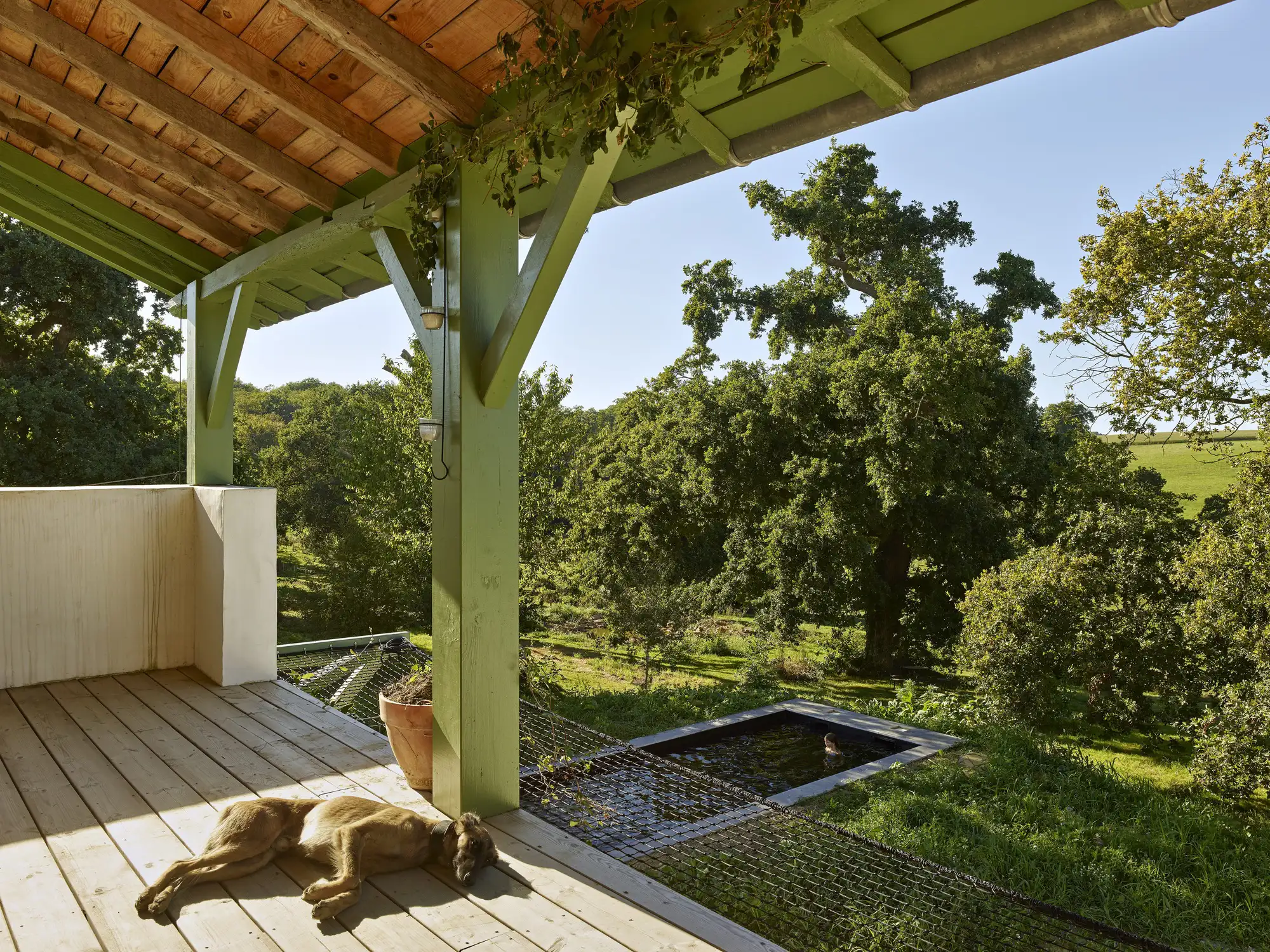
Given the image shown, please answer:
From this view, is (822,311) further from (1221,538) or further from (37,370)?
(37,370)

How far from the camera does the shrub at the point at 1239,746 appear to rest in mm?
6891

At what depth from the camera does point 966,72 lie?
6.82ft

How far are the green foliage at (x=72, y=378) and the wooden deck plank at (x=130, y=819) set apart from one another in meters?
10.7

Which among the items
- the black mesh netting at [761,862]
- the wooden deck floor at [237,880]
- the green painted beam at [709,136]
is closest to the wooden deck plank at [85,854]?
the wooden deck floor at [237,880]

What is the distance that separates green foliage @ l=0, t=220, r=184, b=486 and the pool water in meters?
10.2

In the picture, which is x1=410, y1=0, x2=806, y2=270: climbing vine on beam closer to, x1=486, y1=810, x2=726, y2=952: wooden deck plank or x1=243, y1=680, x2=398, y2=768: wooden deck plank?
x1=486, y1=810, x2=726, y2=952: wooden deck plank

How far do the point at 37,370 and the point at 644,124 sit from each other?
1597 cm

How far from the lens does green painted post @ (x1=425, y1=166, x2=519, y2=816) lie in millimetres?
2777

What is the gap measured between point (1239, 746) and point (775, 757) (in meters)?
3.89

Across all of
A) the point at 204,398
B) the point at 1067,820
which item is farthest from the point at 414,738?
the point at 1067,820

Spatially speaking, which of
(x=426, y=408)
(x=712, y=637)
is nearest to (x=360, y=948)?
(x=426, y=408)

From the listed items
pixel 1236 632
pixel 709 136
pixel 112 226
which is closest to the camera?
pixel 709 136

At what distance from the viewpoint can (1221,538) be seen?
7609 millimetres

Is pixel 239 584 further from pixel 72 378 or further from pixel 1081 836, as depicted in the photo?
pixel 72 378
